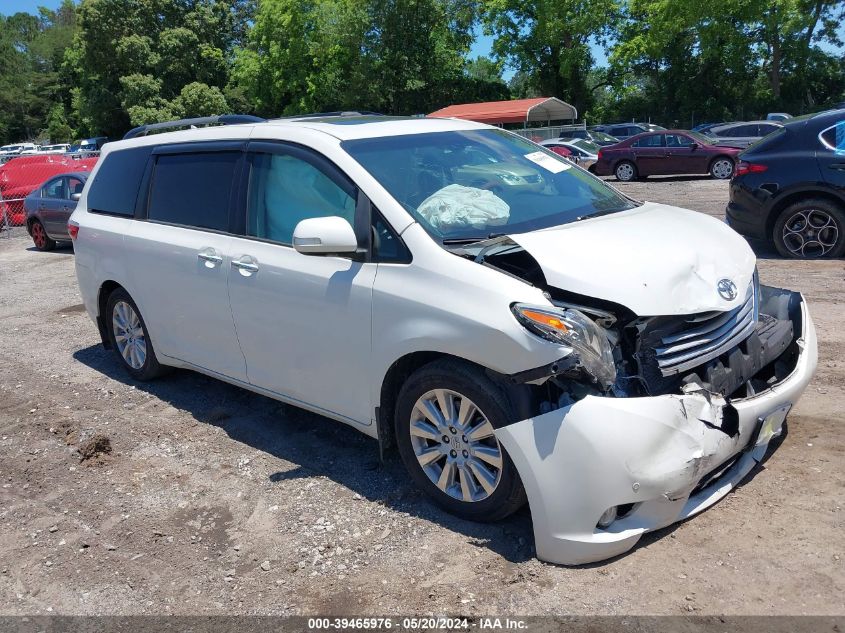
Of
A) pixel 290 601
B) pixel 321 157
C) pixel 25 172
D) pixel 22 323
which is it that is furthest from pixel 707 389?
pixel 25 172

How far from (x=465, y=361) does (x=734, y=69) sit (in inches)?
1873

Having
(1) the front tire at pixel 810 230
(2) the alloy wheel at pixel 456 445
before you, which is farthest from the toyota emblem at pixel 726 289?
(1) the front tire at pixel 810 230

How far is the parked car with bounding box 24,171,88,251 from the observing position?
14.2 meters

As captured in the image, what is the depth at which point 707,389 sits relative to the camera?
3340 millimetres

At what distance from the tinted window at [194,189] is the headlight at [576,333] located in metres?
2.34

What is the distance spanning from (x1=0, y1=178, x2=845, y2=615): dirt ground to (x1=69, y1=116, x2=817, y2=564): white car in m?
0.17

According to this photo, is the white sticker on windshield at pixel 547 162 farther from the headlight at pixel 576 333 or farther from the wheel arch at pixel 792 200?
the wheel arch at pixel 792 200

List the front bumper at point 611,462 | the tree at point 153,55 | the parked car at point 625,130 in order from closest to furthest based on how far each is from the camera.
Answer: the front bumper at point 611,462
the parked car at point 625,130
the tree at point 153,55

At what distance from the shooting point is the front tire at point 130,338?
5.82 m

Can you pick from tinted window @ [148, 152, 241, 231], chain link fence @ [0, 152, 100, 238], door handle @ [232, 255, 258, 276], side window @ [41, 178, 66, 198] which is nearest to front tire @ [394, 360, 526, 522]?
door handle @ [232, 255, 258, 276]

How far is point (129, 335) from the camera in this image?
238 inches

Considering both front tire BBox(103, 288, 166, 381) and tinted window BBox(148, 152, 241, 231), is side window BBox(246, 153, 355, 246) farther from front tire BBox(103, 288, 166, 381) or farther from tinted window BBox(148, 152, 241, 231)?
front tire BBox(103, 288, 166, 381)

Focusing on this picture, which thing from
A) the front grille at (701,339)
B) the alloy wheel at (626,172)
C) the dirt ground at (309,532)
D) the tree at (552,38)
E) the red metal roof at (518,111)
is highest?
the tree at (552,38)

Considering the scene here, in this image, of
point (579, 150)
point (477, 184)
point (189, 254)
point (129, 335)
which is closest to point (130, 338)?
point (129, 335)
